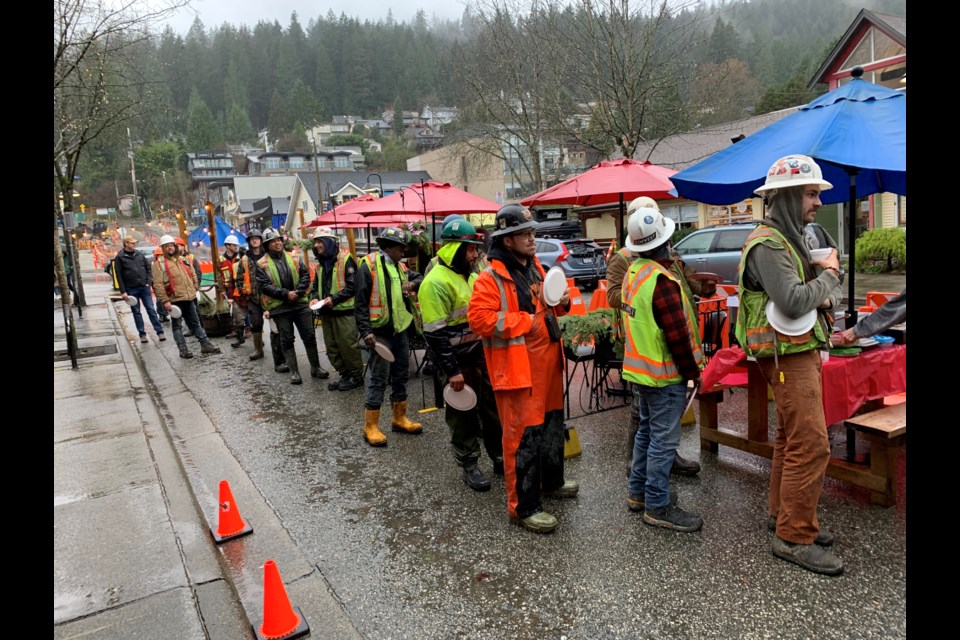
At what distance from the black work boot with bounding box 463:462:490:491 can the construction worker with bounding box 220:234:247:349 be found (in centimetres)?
779

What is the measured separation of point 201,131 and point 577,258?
302 ft

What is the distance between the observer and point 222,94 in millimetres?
106062

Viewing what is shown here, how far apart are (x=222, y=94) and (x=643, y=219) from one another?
11908cm

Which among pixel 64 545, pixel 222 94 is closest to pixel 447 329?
pixel 64 545

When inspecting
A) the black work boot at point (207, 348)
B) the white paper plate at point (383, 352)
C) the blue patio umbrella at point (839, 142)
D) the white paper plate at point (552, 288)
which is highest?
the blue patio umbrella at point (839, 142)

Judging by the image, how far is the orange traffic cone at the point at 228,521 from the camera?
4027 mm

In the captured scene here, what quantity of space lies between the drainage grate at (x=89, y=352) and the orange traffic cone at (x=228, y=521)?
27.4 ft

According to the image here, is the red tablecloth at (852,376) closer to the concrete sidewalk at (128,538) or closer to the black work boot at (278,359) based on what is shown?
the concrete sidewalk at (128,538)

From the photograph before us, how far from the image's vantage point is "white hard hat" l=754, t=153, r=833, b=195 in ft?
9.95

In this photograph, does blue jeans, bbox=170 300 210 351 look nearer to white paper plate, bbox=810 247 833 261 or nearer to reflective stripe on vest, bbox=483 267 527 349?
reflective stripe on vest, bbox=483 267 527 349

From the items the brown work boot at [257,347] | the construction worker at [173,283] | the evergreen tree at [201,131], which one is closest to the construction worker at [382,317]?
the brown work boot at [257,347]

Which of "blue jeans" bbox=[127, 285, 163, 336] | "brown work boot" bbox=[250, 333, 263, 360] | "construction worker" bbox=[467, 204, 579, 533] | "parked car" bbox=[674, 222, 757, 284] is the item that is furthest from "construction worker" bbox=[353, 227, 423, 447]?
"parked car" bbox=[674, 222, 757, 284]

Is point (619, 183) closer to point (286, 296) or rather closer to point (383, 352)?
point (383, 352)
